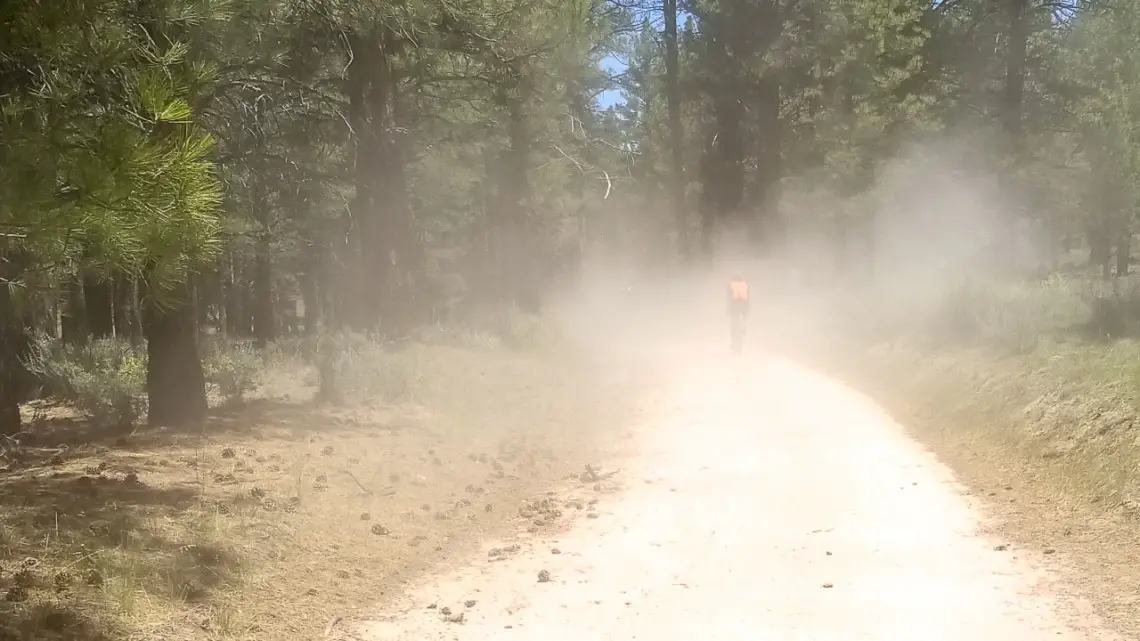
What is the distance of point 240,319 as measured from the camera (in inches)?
1471

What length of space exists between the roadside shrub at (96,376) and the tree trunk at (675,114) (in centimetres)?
2048

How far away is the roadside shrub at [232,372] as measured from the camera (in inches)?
417

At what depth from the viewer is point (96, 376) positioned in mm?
9766

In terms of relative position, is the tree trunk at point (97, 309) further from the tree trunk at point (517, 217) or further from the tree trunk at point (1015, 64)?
the tree trunk at point (1015, 64)

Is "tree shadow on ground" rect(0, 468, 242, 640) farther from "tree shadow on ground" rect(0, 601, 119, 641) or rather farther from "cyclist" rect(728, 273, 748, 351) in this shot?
"cyclist" rect(728, 273, 748, 351)

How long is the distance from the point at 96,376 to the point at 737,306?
13462 millimetres

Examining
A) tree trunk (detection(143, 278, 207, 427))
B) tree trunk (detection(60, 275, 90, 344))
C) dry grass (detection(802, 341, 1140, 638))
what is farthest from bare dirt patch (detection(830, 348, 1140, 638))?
tree trunk (detection(60, 275, 90, 344))

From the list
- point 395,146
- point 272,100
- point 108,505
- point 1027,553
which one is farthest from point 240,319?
point 1027,553

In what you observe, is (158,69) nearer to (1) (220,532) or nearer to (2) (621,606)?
(1) (220,532)

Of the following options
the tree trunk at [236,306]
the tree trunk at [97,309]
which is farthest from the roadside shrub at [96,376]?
the tree trunk at [236,306]

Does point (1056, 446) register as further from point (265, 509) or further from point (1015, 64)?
point (1015, 64)

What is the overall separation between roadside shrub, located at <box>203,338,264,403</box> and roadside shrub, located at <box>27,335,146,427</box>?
0.83 metres

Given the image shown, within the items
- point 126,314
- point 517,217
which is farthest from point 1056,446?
point 517,217

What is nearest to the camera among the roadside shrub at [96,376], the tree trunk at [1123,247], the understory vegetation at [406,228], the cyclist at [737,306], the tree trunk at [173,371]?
the understory vegetation at [406,228]
